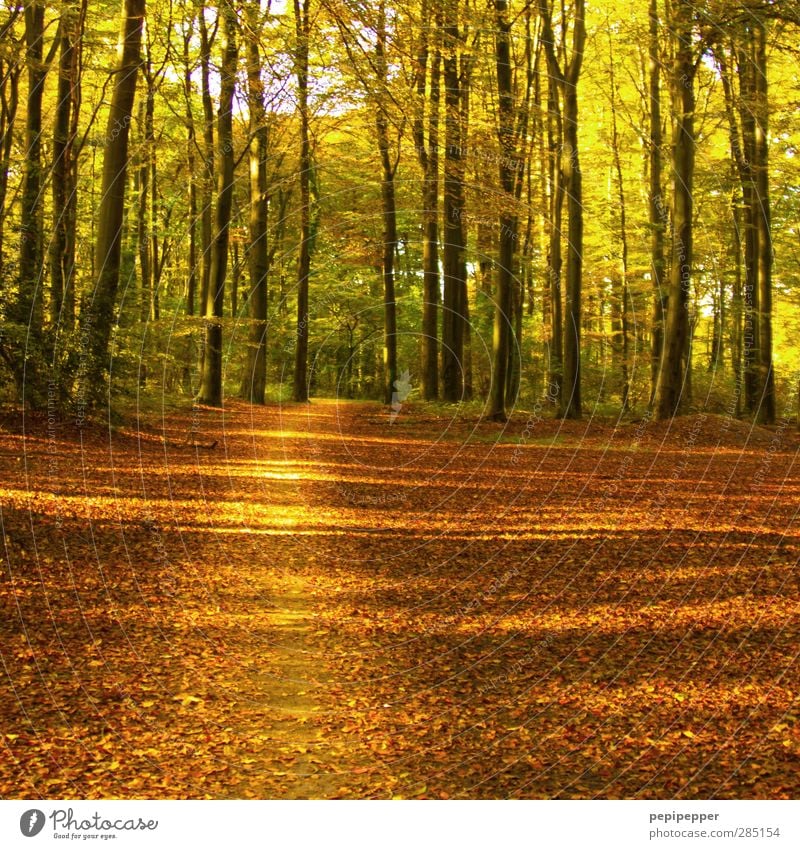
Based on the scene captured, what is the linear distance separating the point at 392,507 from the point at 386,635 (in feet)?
15.5

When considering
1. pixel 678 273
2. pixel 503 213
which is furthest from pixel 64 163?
pixel 678 273

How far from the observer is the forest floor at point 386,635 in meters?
3.81

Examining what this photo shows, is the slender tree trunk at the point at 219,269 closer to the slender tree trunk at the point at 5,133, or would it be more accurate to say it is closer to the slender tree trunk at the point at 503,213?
the slender tree trunk at the point at 5,133

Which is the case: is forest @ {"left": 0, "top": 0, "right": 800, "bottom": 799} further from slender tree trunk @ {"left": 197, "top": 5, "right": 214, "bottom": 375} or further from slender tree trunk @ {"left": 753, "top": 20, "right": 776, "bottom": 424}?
slender tree trunk @ {"left": 197, "top": 5, "right": 214, "bottom": 375}

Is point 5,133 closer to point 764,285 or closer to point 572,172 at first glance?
point 572,172

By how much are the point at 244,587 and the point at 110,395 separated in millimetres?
7748

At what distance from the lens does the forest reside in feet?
13.4

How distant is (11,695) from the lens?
4.30 metres

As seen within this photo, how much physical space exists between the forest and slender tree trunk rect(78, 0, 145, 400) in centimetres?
7

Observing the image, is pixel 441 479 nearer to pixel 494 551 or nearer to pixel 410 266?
pixel 494 551

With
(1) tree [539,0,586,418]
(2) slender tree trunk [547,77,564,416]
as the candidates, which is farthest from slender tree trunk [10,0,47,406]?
(2) slender tree trunk [547,77,564,416]

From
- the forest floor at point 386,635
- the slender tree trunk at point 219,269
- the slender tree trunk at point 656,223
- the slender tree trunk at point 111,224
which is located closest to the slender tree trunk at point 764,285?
the slender tree trunk at point 656,223

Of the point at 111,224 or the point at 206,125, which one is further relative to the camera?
the point at 206,125

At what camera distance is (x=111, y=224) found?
1339cm
